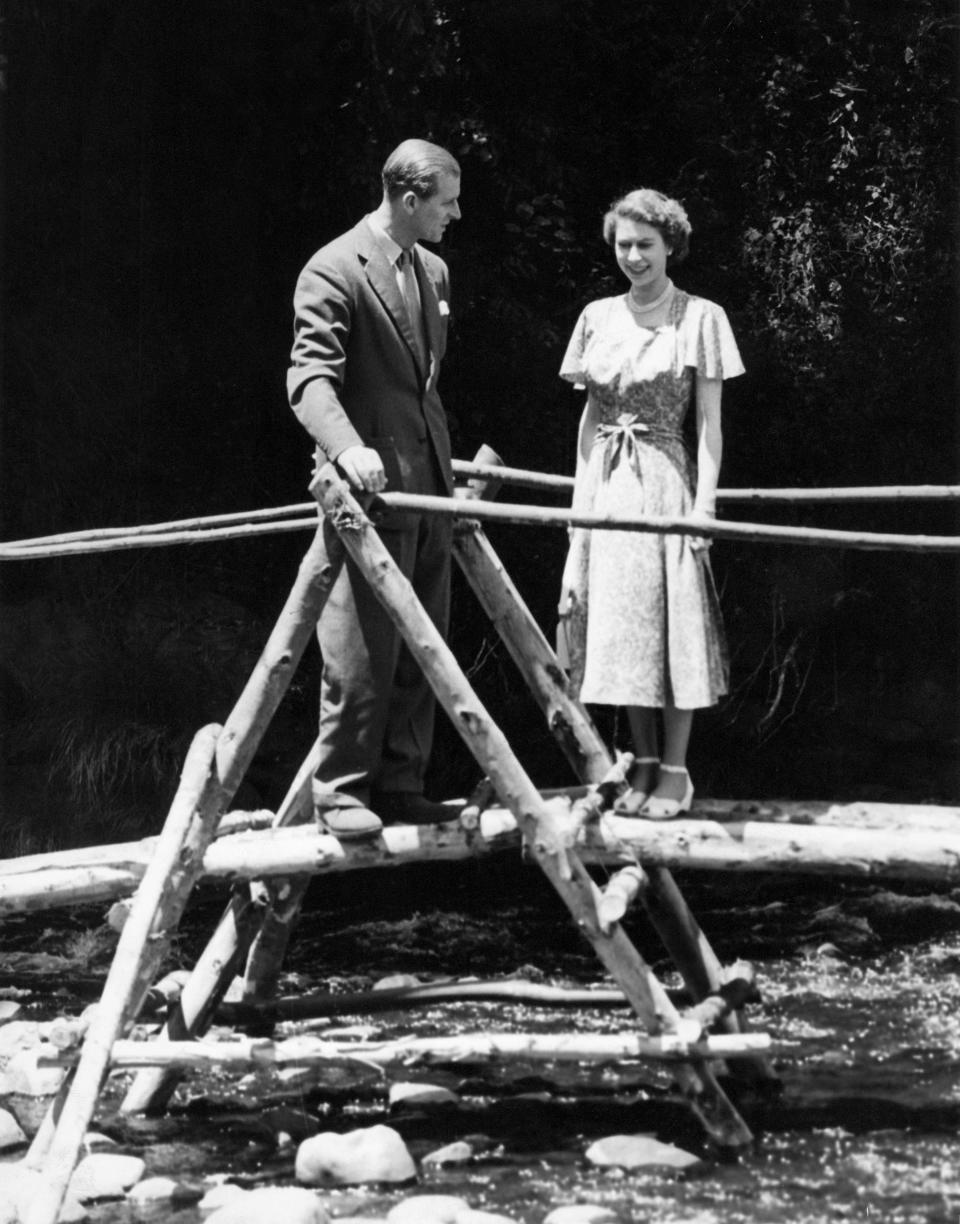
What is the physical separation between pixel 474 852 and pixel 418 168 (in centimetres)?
191

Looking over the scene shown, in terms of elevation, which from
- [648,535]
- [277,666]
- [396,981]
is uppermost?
[648,535]

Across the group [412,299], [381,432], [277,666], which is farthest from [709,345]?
[277,666]

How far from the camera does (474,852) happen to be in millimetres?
5609

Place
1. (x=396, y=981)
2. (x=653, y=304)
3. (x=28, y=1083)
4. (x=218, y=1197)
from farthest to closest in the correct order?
1. (x=396, y=981)
2. (x=28, y=1083)
3. (x=653, y=304)
4. (x=218, y=1197)

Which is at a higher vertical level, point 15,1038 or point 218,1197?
point 218,1197

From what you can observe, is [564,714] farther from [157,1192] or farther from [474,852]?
[157,1192]

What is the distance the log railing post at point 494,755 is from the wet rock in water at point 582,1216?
555 millimetres

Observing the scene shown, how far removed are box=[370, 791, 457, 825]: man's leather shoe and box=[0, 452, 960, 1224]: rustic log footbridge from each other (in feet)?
0.17

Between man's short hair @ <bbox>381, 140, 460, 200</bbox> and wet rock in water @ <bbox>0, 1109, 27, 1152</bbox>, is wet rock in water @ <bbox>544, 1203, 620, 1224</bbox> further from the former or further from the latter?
man's short hair @ <bbox>381, 140, 460, 200</bbox>

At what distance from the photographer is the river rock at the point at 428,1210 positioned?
16.1ft

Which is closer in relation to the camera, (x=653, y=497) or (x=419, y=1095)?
(x=653, y=497)

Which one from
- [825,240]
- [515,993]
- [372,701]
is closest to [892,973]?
[515,993]

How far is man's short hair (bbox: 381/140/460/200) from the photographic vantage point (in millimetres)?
5363

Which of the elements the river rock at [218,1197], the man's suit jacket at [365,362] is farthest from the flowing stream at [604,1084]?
the man's suit jacket at [365,362]
